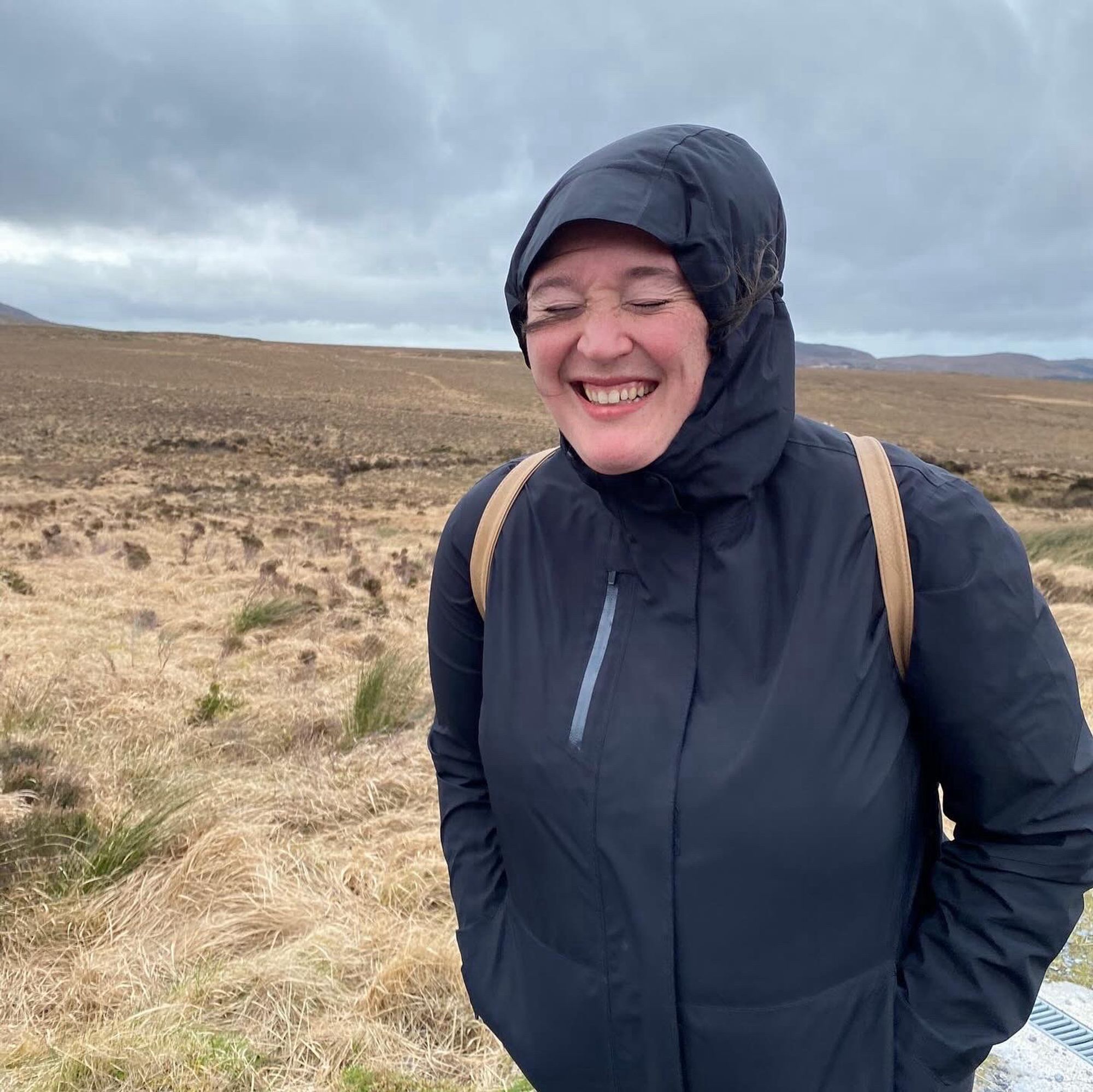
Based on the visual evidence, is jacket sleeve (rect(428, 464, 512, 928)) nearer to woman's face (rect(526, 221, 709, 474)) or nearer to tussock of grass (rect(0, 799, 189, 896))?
woman's face (rect(526, 221, 709, 474))

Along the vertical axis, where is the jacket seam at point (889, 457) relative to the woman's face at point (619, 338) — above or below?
below

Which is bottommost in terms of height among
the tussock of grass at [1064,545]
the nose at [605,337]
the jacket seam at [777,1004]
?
the tussock of grass at [1064,545]

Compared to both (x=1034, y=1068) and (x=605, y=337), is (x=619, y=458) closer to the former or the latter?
(x=605, y=337)

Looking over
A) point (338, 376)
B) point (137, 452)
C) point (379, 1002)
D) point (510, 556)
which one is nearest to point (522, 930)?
point (510, 556)

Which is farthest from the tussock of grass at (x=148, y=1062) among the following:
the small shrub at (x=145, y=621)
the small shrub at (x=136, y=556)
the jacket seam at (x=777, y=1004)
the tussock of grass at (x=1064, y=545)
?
the tussock of grass at (x=1064, y=545)

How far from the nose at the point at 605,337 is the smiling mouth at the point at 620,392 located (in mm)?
46

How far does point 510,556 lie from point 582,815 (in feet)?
1.44

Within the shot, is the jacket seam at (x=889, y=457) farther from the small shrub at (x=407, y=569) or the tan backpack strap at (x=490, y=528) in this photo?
the small shrub at (x=407, y=569)

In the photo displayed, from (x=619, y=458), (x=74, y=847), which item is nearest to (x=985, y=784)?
(x=619, y=458)

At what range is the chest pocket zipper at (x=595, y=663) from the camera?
4.23 ft

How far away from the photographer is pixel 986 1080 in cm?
223

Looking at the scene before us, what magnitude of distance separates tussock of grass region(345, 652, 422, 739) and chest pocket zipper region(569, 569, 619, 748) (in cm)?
361

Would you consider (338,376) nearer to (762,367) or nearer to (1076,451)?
(1076,451)

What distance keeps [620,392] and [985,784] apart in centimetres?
75
